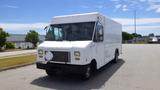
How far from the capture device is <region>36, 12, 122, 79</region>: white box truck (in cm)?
766

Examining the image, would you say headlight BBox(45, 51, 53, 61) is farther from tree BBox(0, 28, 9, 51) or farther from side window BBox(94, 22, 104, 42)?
tree BBox(0, 28, 9, 51)

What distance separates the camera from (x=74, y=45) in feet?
25.6

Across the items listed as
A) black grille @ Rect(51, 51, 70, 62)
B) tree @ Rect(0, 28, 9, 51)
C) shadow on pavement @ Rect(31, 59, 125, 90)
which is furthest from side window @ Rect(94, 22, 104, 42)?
tree @ Rect(0, 28, 9, 51)

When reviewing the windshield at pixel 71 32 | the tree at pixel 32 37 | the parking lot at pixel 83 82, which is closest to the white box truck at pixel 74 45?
the windshield at pixel 71 32

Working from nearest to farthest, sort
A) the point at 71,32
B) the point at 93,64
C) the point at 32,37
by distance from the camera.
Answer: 1. the point at 93,64
2. the point at 71,32
3. the point at 32,37

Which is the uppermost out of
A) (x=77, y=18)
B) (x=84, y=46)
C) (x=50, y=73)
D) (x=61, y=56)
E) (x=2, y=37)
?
(x=77, y=18)

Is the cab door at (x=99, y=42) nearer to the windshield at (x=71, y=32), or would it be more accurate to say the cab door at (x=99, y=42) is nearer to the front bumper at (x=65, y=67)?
the windshield at (x=71, y=32)

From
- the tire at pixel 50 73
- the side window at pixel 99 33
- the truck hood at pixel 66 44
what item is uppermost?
the side window at pixel 99 33

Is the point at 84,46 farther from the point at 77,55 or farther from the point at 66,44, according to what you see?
the point at 66,44

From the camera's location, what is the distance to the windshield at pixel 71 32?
27.8ft

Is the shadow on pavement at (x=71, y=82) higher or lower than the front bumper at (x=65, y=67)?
lower

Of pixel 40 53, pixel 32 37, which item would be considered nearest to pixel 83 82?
pixel 40 53

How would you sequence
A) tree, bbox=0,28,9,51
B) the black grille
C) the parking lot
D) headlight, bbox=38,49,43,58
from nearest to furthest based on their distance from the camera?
the parking lot
the black grille
headlight, bbox=38,49,43,58
tree, bbox=0,28,9,51

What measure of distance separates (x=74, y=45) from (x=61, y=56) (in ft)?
2.16
